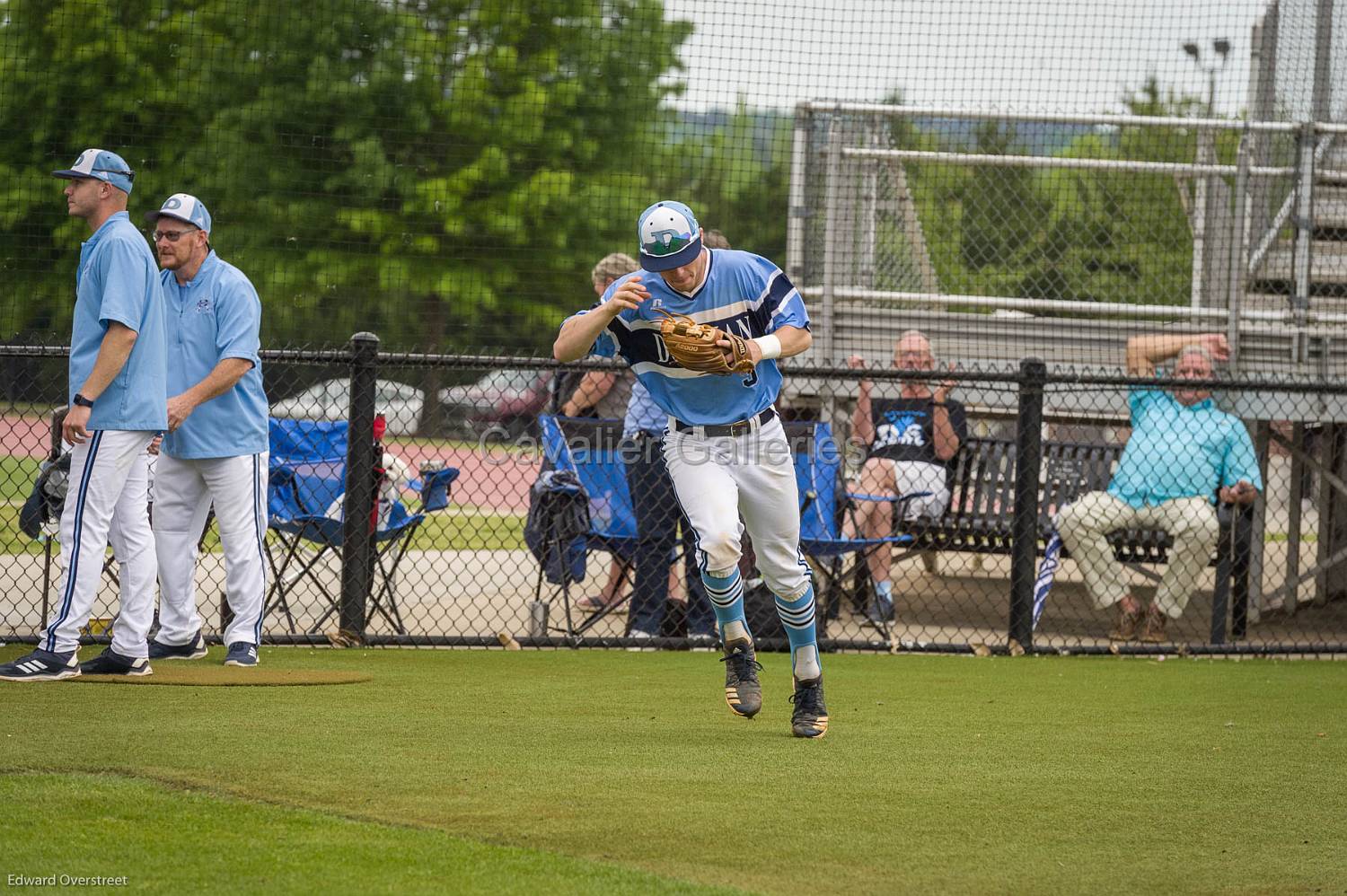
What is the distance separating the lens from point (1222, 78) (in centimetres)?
1233

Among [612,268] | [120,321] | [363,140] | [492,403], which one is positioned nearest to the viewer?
[120,321]

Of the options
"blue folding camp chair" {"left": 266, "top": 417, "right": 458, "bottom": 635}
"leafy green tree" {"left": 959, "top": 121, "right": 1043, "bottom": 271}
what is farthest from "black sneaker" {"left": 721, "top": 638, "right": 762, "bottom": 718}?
"leafy green tree" {"left": 959, "top": 121, "right": 1043, "bottom": 271}

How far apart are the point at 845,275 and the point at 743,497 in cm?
494

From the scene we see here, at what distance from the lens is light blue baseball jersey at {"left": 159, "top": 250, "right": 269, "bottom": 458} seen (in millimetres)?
6027

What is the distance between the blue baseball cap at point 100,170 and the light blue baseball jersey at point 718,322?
1987 millimetres

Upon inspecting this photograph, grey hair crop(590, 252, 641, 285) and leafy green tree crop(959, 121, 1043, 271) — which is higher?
leafy green tree crop(959, 121, 1043, 271)

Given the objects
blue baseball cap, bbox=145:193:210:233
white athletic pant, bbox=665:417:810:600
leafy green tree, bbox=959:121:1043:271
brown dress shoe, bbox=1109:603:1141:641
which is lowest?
brown dress shoe, bbox=1109:603:1141:641

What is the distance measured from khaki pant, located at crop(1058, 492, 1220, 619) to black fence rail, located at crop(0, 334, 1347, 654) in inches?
0.5

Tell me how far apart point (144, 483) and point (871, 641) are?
12.2ft

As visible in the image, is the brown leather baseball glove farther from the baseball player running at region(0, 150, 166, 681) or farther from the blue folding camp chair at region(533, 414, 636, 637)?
the blue folding camp chair at region(533, 414, 636, 637)

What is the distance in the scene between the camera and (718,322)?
5.18 metres

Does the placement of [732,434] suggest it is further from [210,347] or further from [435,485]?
[435,485]

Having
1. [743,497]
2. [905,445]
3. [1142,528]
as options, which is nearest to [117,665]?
[743,497]

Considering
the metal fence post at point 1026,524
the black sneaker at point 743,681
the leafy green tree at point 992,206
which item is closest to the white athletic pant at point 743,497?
the black sneaker at point 743,681
